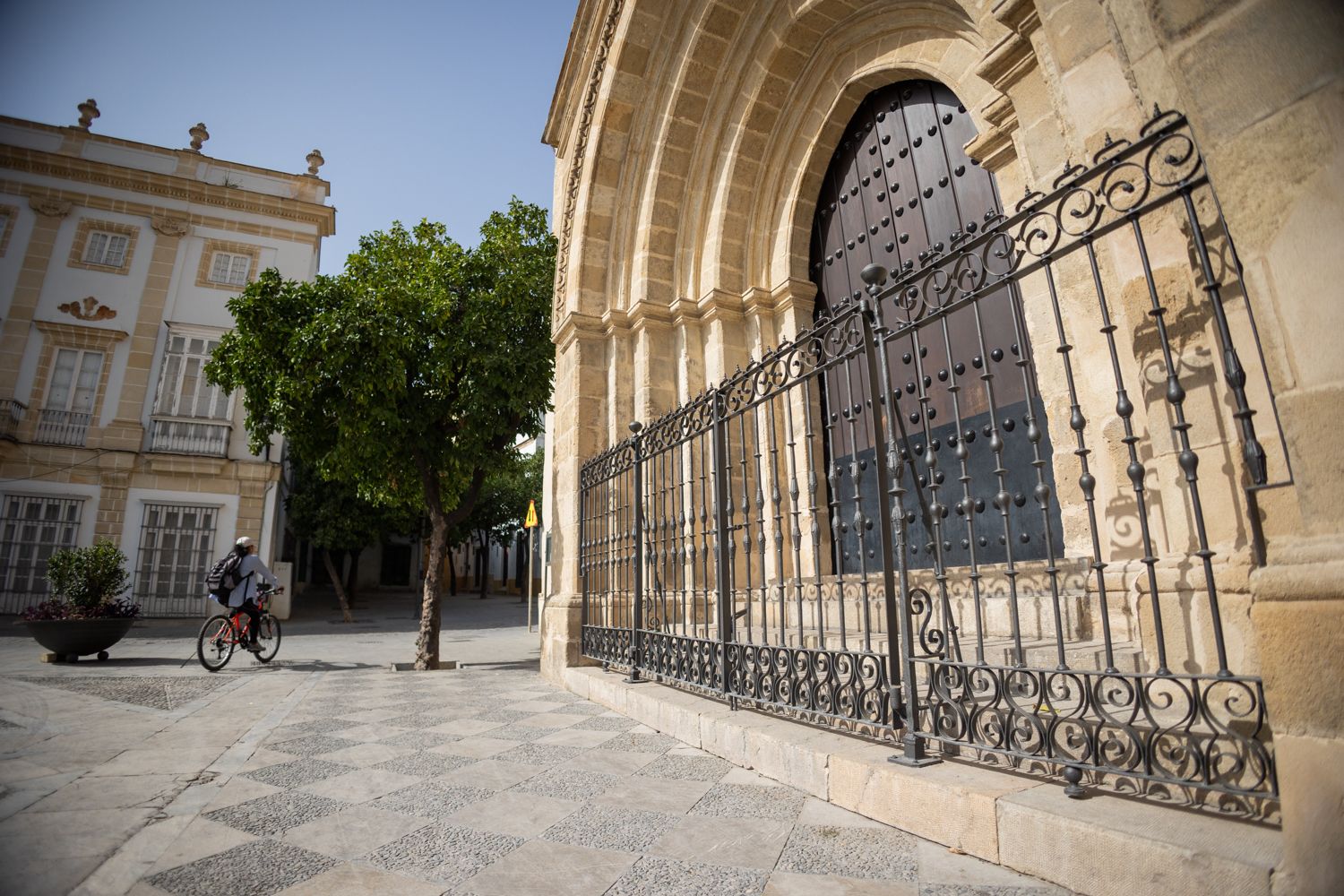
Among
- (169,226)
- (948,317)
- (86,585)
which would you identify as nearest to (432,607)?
(86,585)

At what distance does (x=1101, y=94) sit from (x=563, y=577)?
532 centimetres

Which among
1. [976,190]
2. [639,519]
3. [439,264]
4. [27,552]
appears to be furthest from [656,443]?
[27,552]

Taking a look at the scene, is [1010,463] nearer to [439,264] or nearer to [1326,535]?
[1326,535]

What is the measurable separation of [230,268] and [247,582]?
13541 mm

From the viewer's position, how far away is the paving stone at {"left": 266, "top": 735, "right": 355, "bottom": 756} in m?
3.25

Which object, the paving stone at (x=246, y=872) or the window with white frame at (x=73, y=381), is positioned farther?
the window with white frame at (x=73, y=381)

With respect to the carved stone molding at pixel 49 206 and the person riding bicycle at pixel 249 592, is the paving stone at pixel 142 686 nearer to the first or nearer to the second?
the person riding bicycle at pixel 249 592

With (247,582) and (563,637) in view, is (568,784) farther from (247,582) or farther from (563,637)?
(247,582)

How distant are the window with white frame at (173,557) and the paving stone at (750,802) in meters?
17.8

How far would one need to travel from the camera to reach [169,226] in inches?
672

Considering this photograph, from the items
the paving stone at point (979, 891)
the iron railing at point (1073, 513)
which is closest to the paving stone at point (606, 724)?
the iron railing at point (1073, 513)

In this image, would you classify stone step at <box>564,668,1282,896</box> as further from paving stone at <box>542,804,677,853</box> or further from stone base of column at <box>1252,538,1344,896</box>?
paving stone at <box>542,804,677,853</box>

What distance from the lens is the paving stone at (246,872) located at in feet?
5.49

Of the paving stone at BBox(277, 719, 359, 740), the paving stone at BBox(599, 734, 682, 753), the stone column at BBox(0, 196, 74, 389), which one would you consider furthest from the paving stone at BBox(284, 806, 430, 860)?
the stone column at BBox(0, 196, 74, 389)
